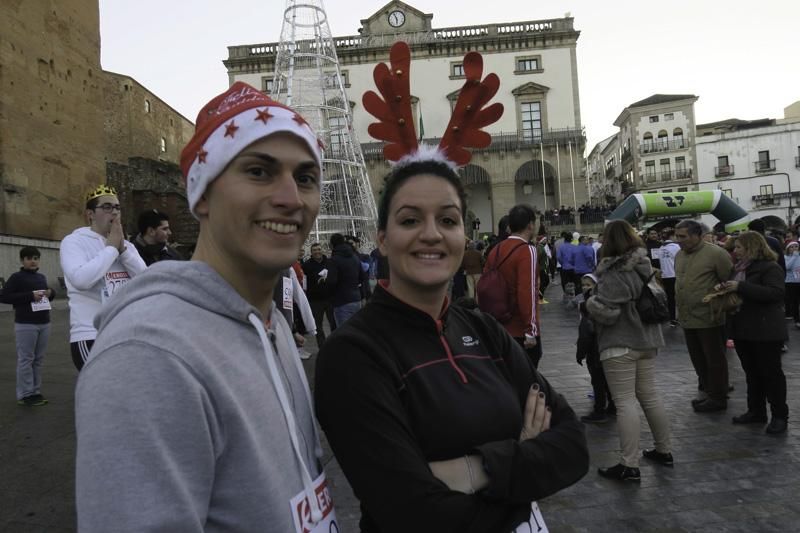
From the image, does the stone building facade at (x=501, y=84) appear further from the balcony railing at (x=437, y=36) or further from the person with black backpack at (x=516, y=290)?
the person with black backpack at (x=516, y=290)

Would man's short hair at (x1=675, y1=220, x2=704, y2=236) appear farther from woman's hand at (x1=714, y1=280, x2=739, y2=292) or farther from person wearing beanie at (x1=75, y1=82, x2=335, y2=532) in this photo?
person wearing beanie at (x1=75, y1=82, x2=335, y2=532)

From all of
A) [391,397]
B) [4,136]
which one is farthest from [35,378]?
[4,136]

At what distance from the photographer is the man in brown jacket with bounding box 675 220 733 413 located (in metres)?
5.32

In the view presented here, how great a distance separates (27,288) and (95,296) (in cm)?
312

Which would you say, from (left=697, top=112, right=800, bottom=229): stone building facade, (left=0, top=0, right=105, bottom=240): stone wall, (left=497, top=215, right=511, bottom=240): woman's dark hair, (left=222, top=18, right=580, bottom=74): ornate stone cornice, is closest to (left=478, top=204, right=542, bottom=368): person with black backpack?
(left=497, top=215, right=511, bottom=240): woman's dark hair

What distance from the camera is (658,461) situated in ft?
13.6

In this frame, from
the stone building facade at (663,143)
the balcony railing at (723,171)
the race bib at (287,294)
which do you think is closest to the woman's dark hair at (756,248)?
the race bib at (287,294)

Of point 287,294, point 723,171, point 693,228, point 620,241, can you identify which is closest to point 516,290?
point 620,241

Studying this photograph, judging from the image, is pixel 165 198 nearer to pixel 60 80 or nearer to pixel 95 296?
pixel 60 80

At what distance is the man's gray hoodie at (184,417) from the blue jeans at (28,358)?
18.5 ft

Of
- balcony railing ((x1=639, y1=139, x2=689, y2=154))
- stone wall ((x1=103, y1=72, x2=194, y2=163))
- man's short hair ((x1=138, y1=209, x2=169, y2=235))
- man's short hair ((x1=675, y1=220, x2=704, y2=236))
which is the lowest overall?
man's short hair ((x1=675, y1=220, x2=704, y2=236))

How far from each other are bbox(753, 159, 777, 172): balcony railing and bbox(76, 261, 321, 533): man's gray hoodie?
2201 inches

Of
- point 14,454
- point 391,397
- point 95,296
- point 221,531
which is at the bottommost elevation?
point 14,454

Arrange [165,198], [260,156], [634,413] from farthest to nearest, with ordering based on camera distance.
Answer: [165,198], [634,413], [260,156]
